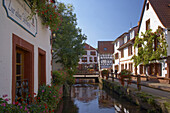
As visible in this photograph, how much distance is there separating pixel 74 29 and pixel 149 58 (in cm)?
987

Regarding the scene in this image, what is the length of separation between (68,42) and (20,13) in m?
16.9

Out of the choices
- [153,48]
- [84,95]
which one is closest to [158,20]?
[153,48]

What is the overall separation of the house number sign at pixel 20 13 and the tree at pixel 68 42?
15211 mm

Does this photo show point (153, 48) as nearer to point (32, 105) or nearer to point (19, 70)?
point (19, 70)

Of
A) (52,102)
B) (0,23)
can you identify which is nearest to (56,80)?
(52,102)

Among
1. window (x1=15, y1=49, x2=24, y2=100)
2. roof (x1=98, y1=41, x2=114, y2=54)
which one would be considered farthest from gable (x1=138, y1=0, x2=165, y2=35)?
roof (x1=98, y1=41, x2=114, y2=54)

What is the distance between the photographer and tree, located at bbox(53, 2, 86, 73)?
20234 millimetres

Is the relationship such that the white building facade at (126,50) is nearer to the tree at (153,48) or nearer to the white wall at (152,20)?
the white wall at (152,20)

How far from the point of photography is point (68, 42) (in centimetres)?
2083

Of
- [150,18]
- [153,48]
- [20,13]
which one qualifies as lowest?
[20,13]

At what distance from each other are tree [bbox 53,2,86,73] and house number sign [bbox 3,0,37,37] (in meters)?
15.2

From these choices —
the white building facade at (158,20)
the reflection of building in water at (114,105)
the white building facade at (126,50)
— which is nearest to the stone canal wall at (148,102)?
the reflection of building in water at (114,105)

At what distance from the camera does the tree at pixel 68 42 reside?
20234 mm

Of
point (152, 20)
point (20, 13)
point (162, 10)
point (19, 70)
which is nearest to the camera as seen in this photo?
point (20, 13)
